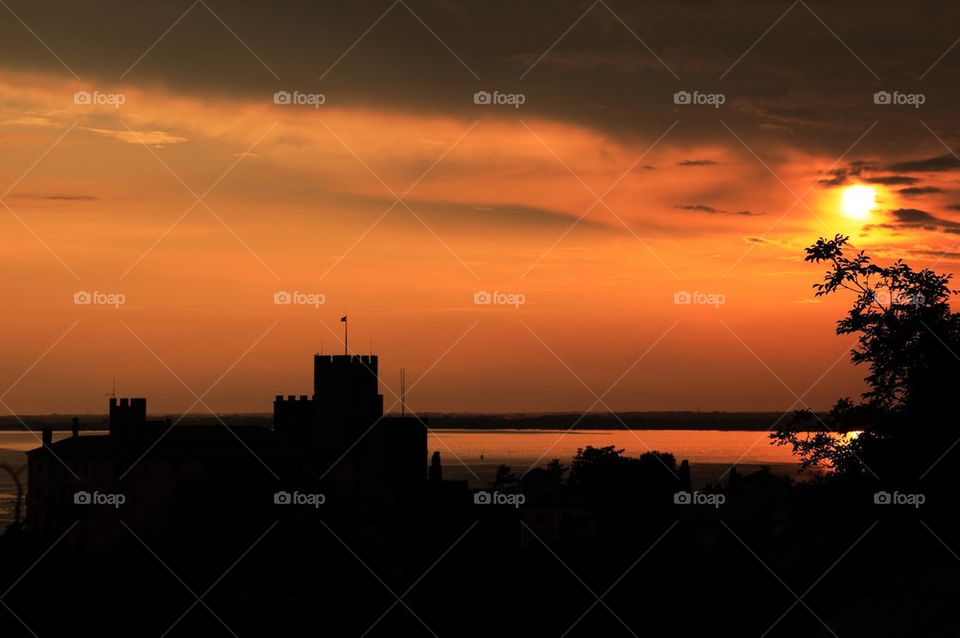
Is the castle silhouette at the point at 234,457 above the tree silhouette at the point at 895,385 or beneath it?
above

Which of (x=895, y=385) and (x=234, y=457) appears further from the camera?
(x=234, y=457)

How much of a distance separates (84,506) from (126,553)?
45.7m

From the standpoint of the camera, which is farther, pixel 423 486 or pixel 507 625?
pixel 423 486

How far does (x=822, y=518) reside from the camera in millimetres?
17984

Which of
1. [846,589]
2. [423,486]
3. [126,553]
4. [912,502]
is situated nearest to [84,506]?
[423,486]

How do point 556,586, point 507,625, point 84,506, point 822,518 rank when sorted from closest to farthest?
point 822,518
point 507,625
point 556,586
point 84,506

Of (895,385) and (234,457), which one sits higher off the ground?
(234,457)

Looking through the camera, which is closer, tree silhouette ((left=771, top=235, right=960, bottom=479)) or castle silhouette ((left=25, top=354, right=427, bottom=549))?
tree silhouette ((left=771, top=235, right=960, bottom=479))

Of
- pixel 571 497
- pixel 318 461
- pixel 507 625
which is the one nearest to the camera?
pixel 507 625

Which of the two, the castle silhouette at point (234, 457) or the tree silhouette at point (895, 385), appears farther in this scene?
the castle silhouette at point (234, 457)

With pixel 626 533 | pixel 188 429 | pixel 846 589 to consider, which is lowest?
pixel 846 589

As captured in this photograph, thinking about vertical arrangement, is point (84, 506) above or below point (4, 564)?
above

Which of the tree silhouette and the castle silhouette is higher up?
the castle silhouette

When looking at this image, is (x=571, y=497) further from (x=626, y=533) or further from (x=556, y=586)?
(x=556, y=586)
